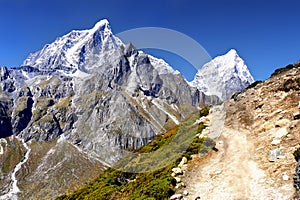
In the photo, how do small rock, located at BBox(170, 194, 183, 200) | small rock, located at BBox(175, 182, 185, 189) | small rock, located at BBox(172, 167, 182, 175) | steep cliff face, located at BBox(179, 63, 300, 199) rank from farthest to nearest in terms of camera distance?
1. small rock, located at BBox(172, 167, 182, 175)
2. small rock, located at BBox(175, 182, 185, 189)
3. small rock, located at BBox(170, 194, 183, 200)
4. steep cliff face, located at BBox(179, 63, 300, 199)

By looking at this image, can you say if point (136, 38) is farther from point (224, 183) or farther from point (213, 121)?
point (213, 121)

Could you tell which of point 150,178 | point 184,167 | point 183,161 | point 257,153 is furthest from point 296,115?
point 150,178

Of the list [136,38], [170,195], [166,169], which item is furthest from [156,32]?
[170,195]

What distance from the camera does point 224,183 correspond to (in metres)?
23.0

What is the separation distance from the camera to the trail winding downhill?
21.0 meters

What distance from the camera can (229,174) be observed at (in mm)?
24141

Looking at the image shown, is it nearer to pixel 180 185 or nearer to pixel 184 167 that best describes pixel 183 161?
pixel 184 167

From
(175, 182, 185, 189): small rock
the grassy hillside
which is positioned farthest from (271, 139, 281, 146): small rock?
(175, 182, 185, 189): small rock

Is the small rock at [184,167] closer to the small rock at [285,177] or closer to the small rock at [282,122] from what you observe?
the small rock at [285,177]

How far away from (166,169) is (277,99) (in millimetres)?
16591

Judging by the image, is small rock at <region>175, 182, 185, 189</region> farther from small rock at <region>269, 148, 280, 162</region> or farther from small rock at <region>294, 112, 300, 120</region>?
small rock at <region>294, 112, 300, 120</region>

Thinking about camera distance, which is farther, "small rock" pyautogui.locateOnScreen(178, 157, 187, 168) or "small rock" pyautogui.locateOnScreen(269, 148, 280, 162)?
"small rock" pyautogui.locateOnScreen(178, 157, 187, 168)

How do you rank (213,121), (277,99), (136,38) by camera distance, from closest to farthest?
(136,38)
(277,99)
(213,121)

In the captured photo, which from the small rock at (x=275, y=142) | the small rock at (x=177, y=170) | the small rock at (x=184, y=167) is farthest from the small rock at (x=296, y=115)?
the small rock at (x=177, y=170)
